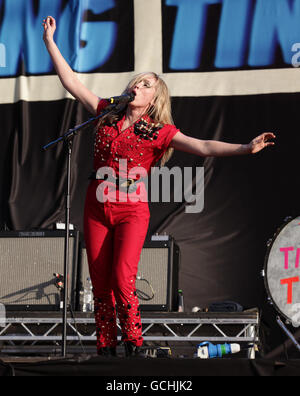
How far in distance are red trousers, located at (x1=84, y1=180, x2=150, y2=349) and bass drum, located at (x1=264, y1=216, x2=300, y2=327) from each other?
1540 mm

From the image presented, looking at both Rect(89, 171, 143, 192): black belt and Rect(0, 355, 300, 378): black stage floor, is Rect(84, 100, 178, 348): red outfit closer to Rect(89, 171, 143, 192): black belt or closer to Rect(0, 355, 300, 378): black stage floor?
Rect(89, 171, 143, 192): black belt

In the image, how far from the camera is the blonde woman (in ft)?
11.1

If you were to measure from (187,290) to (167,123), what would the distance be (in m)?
2.46

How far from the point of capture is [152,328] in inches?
204

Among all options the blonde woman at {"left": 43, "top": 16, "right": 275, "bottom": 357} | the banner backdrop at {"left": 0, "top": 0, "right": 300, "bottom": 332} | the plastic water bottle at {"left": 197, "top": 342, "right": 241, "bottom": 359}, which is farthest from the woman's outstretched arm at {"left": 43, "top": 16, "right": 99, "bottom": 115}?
the banner backdrop at {"left": 0, "top": 0, "right": 300, "bottom": 332}

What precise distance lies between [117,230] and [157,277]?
1.78 meters

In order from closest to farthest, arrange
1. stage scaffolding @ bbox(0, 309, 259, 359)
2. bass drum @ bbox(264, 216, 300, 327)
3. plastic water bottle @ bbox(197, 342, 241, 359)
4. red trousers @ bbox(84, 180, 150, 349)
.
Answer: red trousers @ bbox(84, 180, 150, 349)
plastic water bottle @ bbox(197, 342, 241, 359)
bass drum @ bbox(264, 216, 300, 327)
stage scaffolding @ bbox(0, 309, 259, 359)

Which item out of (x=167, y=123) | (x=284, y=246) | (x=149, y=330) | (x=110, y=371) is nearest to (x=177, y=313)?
(x=149, y=330)

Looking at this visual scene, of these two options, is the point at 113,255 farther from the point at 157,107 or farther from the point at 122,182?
the point at 157,107

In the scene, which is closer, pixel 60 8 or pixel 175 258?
pixel 175 258

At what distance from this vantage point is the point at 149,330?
17.1 ft

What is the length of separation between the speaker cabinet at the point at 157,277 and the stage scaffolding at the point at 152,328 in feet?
0.55

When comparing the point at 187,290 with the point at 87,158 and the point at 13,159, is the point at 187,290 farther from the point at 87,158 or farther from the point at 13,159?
the point at 13,159
